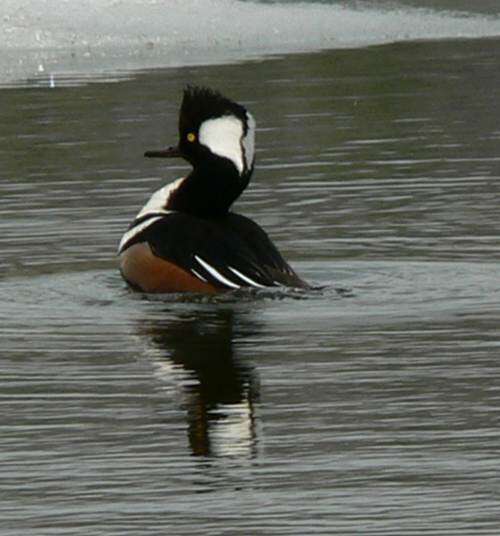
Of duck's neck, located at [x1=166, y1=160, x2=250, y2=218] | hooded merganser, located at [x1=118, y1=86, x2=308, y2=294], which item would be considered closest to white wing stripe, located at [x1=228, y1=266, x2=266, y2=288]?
hooded merganser, located at [x1=118, y1=86, x2=308, y2=294]

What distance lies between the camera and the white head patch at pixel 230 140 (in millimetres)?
11195

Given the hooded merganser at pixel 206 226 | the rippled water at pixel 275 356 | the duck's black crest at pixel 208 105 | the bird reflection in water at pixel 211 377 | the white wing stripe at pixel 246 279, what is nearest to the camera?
the rippled water at pixel 275 356

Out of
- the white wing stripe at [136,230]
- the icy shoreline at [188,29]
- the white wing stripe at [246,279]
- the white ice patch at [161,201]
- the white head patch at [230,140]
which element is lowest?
the icy shoreline at [188,29]

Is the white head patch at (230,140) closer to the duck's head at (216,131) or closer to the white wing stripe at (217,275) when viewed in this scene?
the duck's head at (216,131)

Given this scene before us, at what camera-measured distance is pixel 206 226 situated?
11.0 m

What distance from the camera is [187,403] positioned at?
8.14 m

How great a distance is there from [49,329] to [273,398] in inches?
78.7

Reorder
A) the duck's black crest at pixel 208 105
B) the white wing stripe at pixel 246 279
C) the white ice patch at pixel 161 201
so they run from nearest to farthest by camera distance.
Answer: the white wing stripe at pixel 246 279
the duck's black crest at pixel 208 105
the white ice patch at pixel 161 201

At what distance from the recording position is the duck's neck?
1120 centimetres

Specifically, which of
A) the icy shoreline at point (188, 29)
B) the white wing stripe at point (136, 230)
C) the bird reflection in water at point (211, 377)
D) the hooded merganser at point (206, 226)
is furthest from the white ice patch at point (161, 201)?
the icy shoreline at point (188, 29)

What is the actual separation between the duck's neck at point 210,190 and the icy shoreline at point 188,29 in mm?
16604

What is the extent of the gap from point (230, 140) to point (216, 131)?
10cm

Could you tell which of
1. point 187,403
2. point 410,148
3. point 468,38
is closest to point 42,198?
point 410,148

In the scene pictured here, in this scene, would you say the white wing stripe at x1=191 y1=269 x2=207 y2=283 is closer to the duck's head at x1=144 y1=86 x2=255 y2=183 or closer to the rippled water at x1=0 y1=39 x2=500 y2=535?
the rippled water at x1=0 y1=39 x2=500 y2=535
